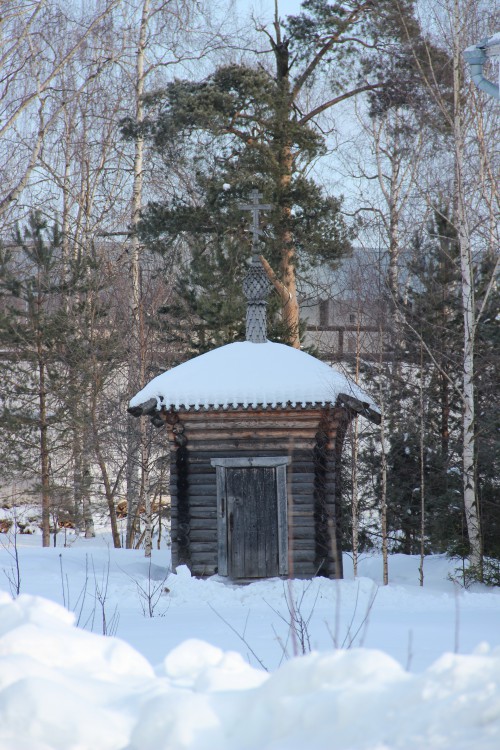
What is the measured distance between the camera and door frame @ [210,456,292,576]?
1230 centimetres

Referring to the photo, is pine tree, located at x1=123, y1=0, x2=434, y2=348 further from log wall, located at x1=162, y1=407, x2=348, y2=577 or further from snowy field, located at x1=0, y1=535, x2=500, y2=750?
snowy field, located at x1=0, y1=535, x2=500, y2=750

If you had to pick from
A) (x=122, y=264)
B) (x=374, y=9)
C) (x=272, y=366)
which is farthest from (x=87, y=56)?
(x=272, y=366)

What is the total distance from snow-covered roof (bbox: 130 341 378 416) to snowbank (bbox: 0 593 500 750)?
9.15m

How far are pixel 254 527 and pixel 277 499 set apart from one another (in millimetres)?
523

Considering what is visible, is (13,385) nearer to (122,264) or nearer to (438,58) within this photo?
(122,264)

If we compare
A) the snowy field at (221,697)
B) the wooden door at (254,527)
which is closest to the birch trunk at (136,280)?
the wooden door at (254,527)

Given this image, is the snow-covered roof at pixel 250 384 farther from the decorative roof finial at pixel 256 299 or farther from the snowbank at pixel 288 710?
the snowbank at pixel 288 710

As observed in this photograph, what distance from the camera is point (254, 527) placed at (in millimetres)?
12328

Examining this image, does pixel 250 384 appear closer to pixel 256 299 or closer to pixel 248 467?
pixel 248 467

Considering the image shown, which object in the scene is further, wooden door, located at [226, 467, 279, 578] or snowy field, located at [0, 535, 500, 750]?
wooden door, located at [226, 467, 279, 578]

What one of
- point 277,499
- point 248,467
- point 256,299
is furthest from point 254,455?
point 256,299

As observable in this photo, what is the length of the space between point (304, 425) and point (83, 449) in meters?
9.79

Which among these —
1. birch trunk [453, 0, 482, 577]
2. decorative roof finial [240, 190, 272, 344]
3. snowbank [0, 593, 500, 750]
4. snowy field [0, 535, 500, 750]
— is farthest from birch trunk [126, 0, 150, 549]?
snowbank [0, 593, 500, 750]

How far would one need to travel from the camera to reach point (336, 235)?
62.4ft
